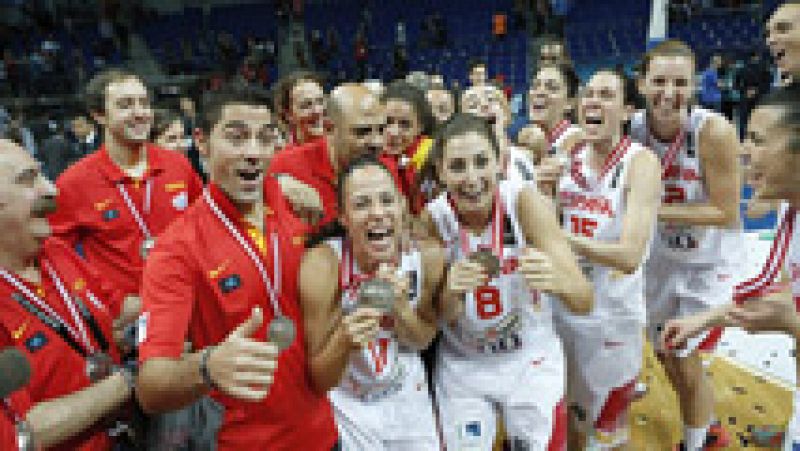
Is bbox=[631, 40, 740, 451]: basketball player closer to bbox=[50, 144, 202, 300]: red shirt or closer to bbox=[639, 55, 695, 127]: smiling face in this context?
bbox=[639, 55, 695, 127]: smiling face

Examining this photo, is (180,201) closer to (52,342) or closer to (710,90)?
(52,342)

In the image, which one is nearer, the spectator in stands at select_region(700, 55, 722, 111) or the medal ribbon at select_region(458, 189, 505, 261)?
the medal ribbon at select_region(458, 189, 505, 261)

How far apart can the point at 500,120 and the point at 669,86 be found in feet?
3.17

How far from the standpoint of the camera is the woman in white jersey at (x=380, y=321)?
1984mm

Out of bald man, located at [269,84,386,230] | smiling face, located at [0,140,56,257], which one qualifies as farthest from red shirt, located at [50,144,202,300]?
smiling face, located at [0,140,56,257]

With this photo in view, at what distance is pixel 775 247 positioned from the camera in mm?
2328

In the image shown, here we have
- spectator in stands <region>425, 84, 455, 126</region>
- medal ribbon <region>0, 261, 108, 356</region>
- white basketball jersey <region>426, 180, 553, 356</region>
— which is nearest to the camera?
medal ribbon <region>0, 261, 108, 356</region>

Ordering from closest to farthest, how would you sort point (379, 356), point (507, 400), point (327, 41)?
point (379, 356) < point (507, 400) < point (327, 41)

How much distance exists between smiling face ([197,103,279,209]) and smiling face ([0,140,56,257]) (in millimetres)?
490

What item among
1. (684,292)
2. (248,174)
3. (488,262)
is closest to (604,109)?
(684,292)

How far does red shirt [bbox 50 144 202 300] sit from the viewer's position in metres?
3.24

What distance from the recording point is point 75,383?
172 cm

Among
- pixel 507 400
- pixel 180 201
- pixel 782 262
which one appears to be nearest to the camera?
pixel 782 262

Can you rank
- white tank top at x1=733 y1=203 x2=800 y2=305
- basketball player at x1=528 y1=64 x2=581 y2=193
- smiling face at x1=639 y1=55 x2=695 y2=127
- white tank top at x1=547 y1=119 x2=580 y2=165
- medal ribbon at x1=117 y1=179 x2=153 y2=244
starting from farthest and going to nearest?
basketball player at x1=528 y1=64 x2=581 y2=193 < white tank top at x1=547 y1=119 x2=580 y2=165 < medal ribbon at x1=117 y1=179 x2=153 y2=244 < smiling face at x1=639 y1=55 x2=695 y2=127 < white tank top at x1=733 y1=203 x2=800 y2=305
